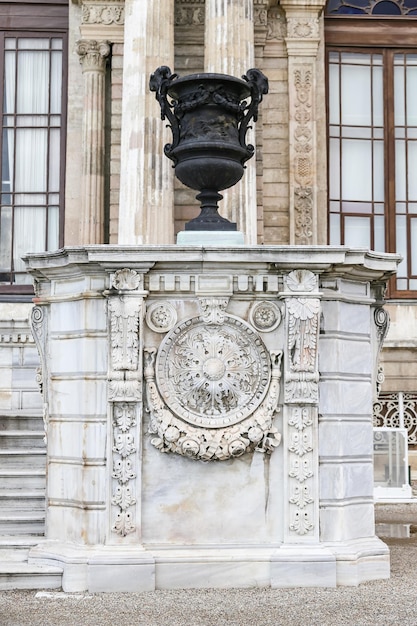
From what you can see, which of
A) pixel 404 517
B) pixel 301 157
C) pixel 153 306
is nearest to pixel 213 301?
pixel 153 306

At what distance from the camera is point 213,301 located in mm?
7922

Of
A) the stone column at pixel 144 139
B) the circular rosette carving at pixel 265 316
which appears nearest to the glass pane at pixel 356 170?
the stone column at pixel 144 139

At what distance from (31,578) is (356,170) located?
13.5 meters

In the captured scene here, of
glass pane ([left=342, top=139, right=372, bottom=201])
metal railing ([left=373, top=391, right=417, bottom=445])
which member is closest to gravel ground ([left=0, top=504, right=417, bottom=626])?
metal railing ([left=373, top=391, right=417, bottom=445])

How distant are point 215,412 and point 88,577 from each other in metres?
1.47

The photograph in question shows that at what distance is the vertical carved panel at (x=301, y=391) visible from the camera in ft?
25.7

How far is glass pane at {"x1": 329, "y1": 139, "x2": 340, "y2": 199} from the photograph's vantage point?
19.8 metres

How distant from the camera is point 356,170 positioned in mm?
19859

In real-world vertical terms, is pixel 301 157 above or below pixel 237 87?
above

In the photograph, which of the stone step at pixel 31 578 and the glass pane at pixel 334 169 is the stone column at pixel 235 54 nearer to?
the glass pane at pixel 334 169

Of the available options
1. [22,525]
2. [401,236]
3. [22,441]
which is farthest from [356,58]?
[22,525]

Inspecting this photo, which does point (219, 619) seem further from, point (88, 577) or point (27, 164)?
point (27, 164)

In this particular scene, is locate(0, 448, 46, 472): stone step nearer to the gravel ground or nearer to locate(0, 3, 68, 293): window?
the gravel ground

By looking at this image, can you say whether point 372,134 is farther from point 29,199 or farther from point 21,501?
point 21,501
